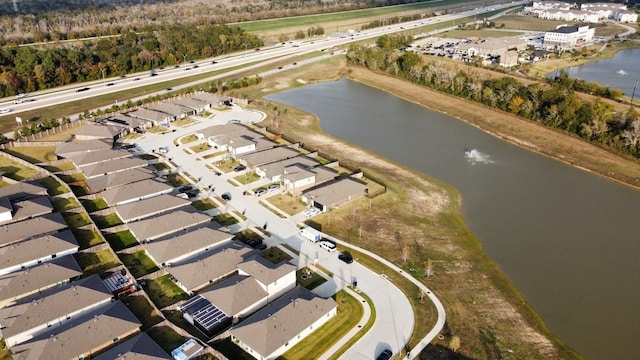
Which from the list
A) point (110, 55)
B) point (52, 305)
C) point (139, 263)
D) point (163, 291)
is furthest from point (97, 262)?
point (110, 55)

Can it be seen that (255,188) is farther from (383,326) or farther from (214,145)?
(383,326)

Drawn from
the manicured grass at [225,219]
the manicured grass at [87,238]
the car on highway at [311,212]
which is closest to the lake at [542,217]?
the car on highway at [311,212]

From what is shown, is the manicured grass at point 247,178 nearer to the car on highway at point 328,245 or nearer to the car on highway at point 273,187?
the car on highway at point 273,187

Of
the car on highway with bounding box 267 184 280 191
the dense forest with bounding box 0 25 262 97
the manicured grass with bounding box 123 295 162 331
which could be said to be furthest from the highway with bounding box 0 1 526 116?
the manicured grass with bounding box 123 295 162 331

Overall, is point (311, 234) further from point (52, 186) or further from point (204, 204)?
point (52, 186)

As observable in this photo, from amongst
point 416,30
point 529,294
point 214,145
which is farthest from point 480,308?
point 416,30

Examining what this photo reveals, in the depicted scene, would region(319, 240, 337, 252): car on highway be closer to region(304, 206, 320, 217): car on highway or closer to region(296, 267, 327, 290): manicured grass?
region(296, 267, 327, 290): manicured grass

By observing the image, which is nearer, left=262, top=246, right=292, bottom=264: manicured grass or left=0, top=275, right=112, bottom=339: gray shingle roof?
left=0, top=275, right=112, bottom=339: gray shingle roof
